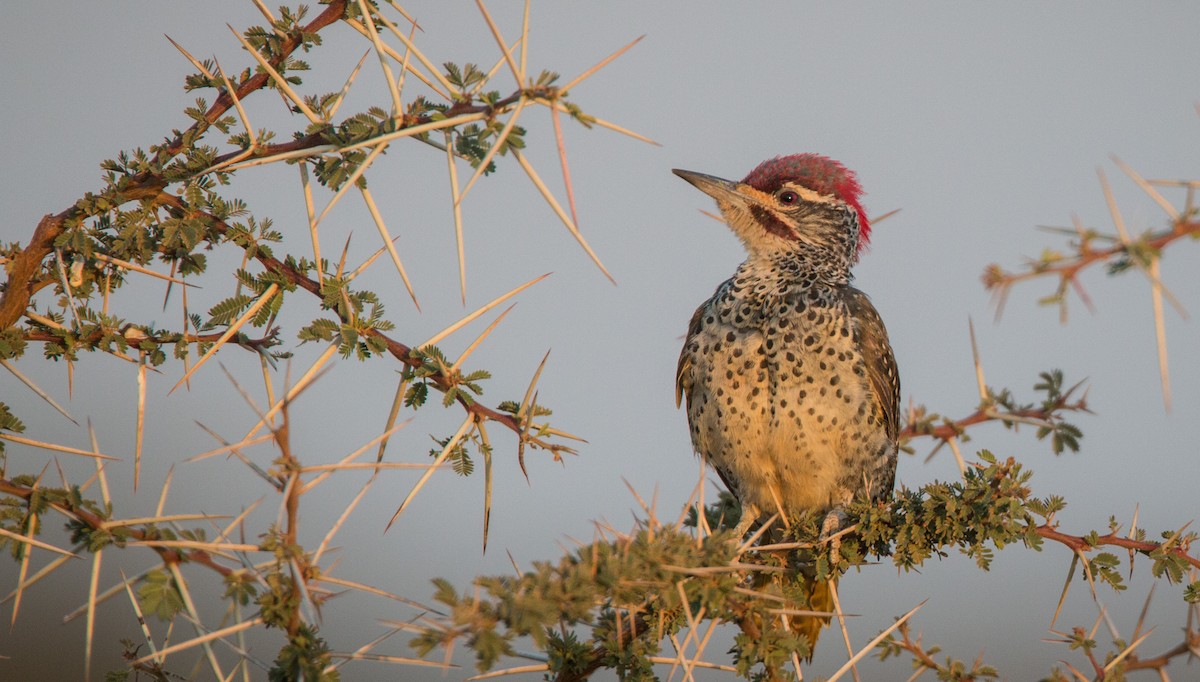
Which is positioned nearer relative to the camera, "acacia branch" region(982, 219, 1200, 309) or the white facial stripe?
"acacia branch" region(982, 219, 1200, 309)

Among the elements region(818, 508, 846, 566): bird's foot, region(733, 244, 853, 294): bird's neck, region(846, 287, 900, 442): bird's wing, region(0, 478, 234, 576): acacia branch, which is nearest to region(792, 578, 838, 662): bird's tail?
region(818, 508, 846, 566): bird's foot

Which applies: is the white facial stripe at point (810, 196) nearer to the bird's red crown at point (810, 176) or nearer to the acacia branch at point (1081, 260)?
the bird's red crown at point (810, 176)

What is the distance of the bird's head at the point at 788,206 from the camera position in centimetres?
565

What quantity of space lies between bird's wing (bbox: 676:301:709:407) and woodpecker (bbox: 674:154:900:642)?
0.01m

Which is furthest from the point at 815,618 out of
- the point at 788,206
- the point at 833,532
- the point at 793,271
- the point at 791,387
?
the point at 788,206

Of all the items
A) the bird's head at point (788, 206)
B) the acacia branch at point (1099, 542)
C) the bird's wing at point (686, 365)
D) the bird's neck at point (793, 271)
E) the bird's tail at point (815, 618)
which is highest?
the bird's head at point (788, 206)

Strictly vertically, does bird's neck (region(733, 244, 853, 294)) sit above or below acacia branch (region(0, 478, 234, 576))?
above

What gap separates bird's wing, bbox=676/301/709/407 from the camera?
5359 millimetres

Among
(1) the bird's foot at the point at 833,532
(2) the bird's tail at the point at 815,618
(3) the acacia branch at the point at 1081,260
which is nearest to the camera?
(3) the acacia branch at the point at 1081,260

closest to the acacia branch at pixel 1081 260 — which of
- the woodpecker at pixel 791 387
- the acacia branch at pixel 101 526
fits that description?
the acacia branch at pixel 101 526

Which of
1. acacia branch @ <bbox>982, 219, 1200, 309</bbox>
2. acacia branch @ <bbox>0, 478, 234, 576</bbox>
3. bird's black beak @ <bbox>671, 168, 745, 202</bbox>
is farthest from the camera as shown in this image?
bird's black beak @ <bbox>671, 168, 745, 202</bbox>

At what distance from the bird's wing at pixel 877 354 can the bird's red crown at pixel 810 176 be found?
2.39 ft

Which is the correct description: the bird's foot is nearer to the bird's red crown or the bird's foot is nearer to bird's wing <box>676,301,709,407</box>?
bird's wing <box>676,301,709,407</box>

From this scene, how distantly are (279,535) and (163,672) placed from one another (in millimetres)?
926
